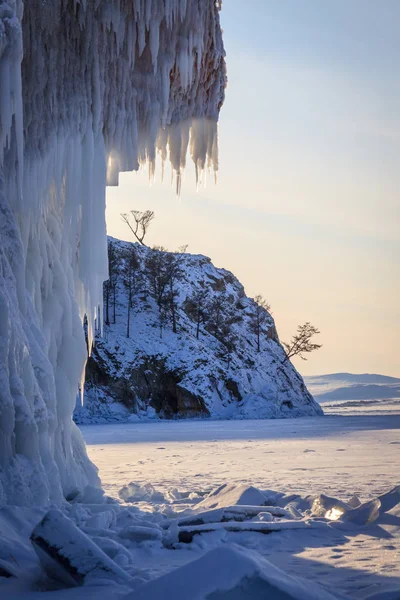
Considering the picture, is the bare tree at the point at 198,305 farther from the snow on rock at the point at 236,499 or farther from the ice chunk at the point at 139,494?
the snow on rock at the point at 236,499

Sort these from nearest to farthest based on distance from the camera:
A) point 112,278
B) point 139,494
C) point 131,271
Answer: point 139,494, point 112,278, point 131,271

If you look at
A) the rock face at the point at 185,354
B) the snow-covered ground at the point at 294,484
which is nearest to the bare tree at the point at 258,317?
the rock face at the point at 185,354

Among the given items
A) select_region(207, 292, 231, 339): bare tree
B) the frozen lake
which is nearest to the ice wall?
the frozen lake

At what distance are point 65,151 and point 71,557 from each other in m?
4.65

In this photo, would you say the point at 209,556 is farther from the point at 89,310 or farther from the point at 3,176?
the point at 89,310

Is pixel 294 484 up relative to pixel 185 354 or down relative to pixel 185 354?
down

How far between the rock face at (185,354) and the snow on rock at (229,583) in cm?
3529

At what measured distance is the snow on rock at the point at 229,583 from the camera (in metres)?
2.57

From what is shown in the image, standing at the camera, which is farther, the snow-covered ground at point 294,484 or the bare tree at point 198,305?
the bare tree at point 198,305

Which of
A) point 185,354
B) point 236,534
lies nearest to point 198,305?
point 185,354

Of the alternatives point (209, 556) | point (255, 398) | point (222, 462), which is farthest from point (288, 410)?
point (209, 556)

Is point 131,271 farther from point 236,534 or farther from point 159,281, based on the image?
point 236,534

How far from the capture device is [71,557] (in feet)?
10.8

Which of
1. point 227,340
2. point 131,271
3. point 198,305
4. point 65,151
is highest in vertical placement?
point 131,271
